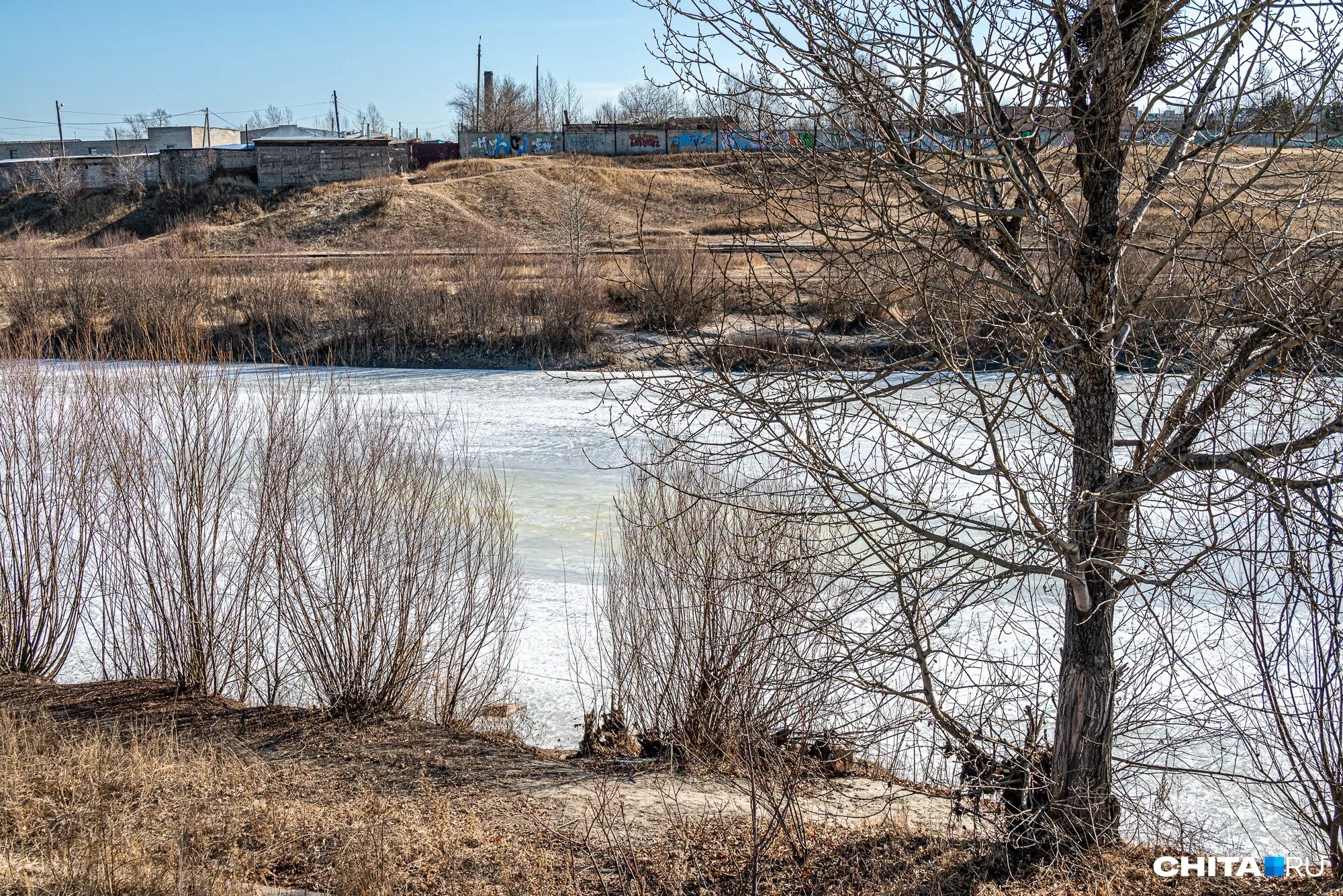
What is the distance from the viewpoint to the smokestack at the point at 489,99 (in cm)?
7975

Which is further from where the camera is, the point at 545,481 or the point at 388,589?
the point at 545,481

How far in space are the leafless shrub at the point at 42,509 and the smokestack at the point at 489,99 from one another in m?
74.9

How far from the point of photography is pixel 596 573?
1011 centimetres

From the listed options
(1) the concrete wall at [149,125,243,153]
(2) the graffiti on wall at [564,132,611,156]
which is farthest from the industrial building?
(2) the graffiti on wall at [564,132,611,156]

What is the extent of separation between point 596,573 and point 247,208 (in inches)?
1912

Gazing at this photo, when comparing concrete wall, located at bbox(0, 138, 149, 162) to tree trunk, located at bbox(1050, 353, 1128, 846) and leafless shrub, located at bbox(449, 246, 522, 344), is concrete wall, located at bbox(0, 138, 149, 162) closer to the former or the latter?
leafless shrub, located at bbox(449, 246, 522, 344)

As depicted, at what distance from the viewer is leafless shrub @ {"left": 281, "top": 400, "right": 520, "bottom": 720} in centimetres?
798

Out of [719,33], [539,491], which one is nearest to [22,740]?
[719,33]

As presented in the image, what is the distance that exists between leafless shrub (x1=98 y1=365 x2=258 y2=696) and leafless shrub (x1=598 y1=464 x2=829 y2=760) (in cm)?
303

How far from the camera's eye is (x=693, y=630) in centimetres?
728

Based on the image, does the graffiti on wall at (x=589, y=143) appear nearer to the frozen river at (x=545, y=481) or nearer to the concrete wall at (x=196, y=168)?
the concrete wall at (x=196, y=168)

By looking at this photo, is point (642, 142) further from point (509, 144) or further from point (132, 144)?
point (132, 144)

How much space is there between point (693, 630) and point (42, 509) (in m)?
5.72

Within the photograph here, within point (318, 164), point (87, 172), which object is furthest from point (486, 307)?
point (87, 172)
